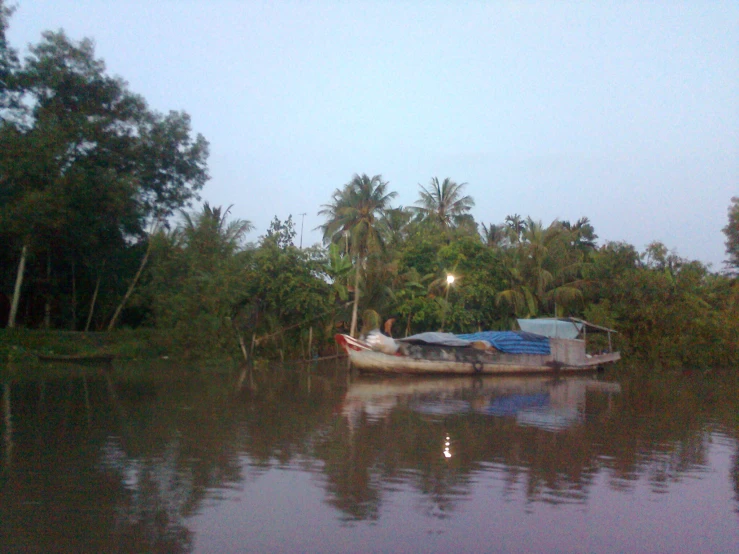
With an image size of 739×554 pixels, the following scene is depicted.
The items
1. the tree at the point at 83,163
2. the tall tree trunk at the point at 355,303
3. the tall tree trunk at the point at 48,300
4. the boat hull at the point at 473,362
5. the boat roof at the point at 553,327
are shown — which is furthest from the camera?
the boat roof at the point at 553,327

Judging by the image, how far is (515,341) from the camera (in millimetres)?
23859

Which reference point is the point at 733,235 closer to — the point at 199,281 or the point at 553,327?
the point at 553,327

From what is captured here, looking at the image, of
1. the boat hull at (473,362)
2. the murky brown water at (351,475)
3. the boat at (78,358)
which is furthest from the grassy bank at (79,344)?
the boat hull at (473,362)

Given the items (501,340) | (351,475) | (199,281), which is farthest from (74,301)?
(351,475)

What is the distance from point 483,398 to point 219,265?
11281mm

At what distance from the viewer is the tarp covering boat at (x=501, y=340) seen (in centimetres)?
2202

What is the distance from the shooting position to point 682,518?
21.0ft

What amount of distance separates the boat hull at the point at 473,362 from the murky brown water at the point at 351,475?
643cm

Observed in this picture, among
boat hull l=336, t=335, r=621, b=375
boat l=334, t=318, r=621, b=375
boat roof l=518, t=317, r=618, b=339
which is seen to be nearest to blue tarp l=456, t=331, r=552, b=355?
boat l=334, t=318, r=621, b=375

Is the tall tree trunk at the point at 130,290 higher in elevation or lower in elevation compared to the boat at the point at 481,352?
higher

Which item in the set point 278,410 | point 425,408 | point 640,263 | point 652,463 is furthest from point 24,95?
point 640,263

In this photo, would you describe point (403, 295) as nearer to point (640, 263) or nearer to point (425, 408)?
point (640, 263)

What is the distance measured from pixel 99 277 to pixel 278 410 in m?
16.1

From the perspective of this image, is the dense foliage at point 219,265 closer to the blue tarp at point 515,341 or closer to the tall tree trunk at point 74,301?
the tall tree trunk at point 74,301
